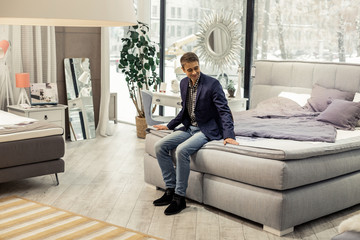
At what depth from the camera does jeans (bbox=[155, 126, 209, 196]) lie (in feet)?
12.1

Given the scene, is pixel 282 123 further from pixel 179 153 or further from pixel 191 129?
pixel 179 153

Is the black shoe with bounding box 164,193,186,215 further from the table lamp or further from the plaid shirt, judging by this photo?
the table lamp

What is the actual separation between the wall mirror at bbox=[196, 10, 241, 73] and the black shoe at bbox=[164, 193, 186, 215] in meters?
2.66

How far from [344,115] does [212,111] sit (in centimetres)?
126

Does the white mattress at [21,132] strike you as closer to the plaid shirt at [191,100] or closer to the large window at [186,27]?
the plaid shirt at [191,100]

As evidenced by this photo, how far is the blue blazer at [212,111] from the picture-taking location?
12.2 ft

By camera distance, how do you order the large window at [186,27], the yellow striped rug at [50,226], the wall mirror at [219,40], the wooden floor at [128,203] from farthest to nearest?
the large window at [186,27] < the wall mirror at [219,40] < the wooden floor at [128,203] < the yellow striped rug at [50,226]

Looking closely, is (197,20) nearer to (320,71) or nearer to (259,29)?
(259,29)

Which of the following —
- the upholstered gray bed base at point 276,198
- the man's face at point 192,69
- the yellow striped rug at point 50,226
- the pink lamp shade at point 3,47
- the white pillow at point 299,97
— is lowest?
the yellow striped rug at point 50,226

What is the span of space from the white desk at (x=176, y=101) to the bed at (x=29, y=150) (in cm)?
174

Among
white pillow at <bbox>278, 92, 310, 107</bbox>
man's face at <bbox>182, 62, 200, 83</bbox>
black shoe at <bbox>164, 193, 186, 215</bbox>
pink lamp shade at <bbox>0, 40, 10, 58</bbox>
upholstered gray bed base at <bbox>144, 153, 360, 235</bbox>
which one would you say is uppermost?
pink lamp shade at <bbox>0, 40, 10, 58</bbox>

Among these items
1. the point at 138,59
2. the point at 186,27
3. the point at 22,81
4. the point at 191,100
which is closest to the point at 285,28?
the point at 186,27

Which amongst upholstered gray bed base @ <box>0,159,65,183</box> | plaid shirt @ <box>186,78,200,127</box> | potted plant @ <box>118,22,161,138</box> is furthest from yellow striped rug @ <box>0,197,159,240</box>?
potted plant @ <box>118,22,161,138</box>

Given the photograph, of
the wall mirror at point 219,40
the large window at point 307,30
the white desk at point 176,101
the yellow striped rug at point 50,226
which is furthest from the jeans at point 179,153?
the wall mirror at point 219,40
